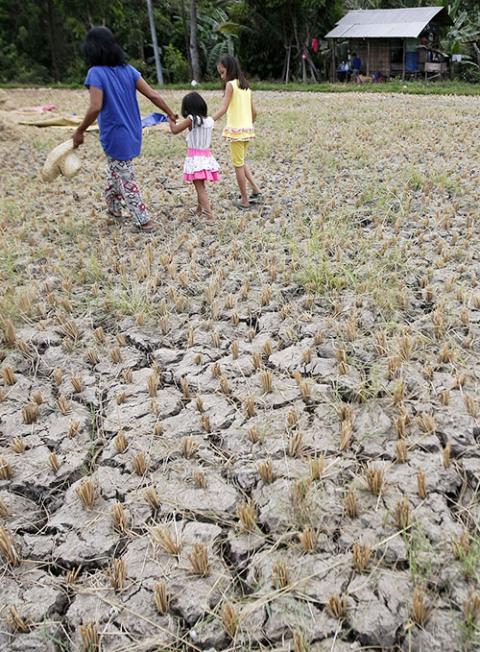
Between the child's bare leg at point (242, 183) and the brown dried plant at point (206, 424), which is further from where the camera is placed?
the child's bare leg at point (242, 183)

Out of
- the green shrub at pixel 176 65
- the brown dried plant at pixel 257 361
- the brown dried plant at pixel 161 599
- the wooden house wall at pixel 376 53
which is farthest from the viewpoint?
the green shrub at pixel 176 65

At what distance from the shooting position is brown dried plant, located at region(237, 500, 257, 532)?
5.91 feet

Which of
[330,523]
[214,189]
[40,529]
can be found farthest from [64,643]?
[214,189]

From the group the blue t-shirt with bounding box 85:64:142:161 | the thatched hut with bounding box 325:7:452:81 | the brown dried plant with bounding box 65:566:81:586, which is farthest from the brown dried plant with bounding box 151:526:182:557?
the thatched hut with bounding box 325:7:452:81

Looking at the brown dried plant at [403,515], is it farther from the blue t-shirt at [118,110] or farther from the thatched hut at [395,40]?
the thatched hut at [395,40]

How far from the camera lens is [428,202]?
16.3 feet

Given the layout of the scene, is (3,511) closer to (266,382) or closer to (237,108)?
(266,382)

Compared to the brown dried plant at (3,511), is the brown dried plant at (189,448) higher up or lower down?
higher up

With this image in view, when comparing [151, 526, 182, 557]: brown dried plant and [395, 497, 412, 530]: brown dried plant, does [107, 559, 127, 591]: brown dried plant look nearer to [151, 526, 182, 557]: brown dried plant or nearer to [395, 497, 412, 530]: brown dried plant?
[151, 526, 182, 557]: brown dried plant

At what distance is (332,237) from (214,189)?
2.11 metres

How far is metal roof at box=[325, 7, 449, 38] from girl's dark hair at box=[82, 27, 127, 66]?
62.1 feet

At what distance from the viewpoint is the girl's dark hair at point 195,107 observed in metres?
4.54

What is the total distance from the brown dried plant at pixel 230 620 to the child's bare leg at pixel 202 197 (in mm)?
3805

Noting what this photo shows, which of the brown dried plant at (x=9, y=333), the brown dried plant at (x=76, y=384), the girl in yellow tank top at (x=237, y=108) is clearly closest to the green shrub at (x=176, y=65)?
the girl in yellow tank top at (x=237, y=108)
